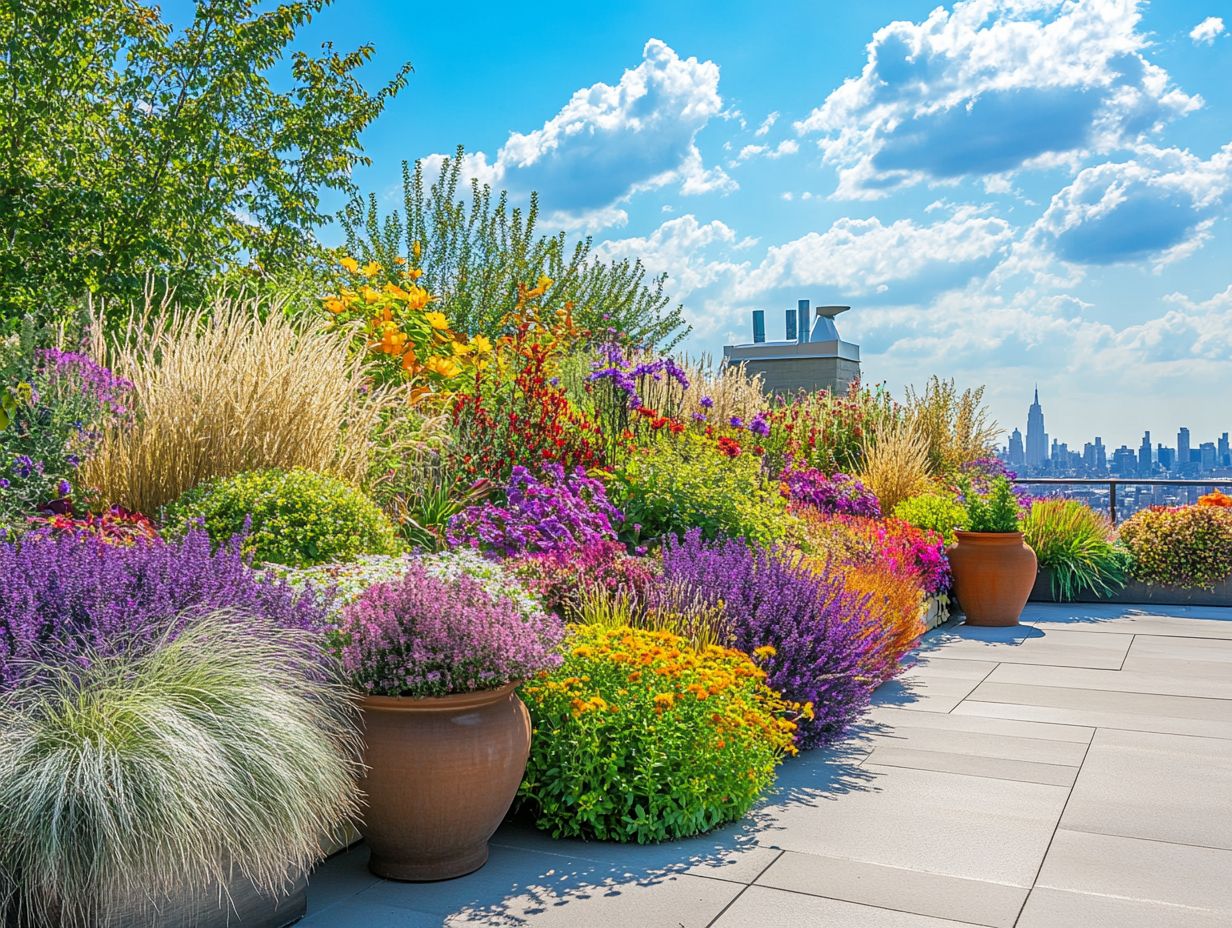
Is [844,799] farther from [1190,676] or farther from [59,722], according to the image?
[1190,676]

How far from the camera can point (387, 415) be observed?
249 inches

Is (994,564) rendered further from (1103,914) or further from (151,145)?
(151,145)

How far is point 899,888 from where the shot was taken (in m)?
2.87

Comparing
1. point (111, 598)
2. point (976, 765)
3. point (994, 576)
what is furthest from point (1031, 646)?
point (111, 598)

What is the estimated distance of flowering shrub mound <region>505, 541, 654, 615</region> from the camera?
14.2 ft

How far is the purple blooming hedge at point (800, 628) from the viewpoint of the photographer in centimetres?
417

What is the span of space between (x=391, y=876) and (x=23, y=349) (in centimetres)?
381

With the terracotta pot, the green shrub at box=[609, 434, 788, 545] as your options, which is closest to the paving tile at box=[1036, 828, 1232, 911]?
the green shrub at box=[609, 434, 788, 545]

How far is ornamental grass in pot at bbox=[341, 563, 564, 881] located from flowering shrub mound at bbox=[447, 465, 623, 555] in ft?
6.15

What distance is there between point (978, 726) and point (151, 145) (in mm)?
7054

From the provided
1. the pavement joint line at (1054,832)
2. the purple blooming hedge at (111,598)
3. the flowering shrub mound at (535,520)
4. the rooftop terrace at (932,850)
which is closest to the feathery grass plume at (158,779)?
the purple blooming hedge at (111,598)

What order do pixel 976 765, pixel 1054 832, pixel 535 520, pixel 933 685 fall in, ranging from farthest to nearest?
pixel 933 685
pixel 535 520
pixel 976 765
pixel 1054 832

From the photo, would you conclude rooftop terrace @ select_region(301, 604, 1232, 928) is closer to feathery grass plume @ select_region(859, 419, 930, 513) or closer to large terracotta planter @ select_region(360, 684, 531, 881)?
large terracotta planter @ select_region(360, 684, 531, 881)

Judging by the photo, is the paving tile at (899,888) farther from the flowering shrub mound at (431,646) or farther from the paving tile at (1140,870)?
the flowering shrub mound at (431,646)
